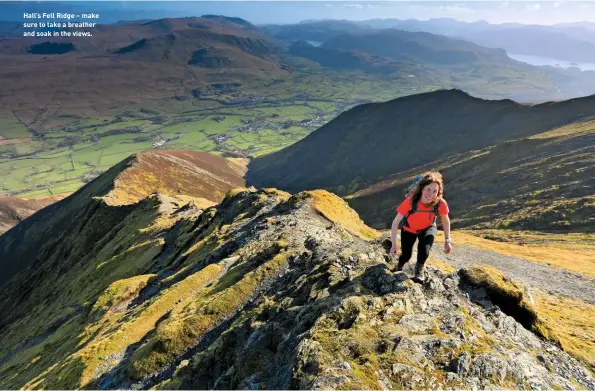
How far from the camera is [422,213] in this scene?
60.9ft

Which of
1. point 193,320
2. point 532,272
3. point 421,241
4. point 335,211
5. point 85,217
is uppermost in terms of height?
point 421,241

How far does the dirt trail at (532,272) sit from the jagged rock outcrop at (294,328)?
16.9m

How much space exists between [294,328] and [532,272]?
50.2 metres

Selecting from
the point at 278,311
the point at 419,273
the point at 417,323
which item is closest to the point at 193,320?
the point at 278,311

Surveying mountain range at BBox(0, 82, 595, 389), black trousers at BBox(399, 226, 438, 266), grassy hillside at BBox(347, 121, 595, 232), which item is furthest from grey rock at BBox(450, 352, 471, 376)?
grassy hillside at BBox(347, 121, 595, 232)

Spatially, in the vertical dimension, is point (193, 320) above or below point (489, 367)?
below

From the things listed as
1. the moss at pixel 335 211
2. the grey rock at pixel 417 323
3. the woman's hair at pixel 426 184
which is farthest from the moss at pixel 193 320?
the woman's hair at pixel 426 184

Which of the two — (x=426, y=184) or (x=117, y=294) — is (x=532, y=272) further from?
(x=117, y=294)

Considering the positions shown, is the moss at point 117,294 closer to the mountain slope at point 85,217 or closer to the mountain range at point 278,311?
the mountain range at point 278,311

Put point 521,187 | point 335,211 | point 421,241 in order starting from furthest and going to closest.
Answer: point 521,187, point 335,211, point 421,241

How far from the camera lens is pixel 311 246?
42750 millimetres

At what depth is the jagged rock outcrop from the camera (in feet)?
53.1

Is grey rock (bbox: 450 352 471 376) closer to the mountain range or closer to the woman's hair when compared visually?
the mountain range

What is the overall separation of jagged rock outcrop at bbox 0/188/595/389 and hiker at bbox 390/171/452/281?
2849 mm
